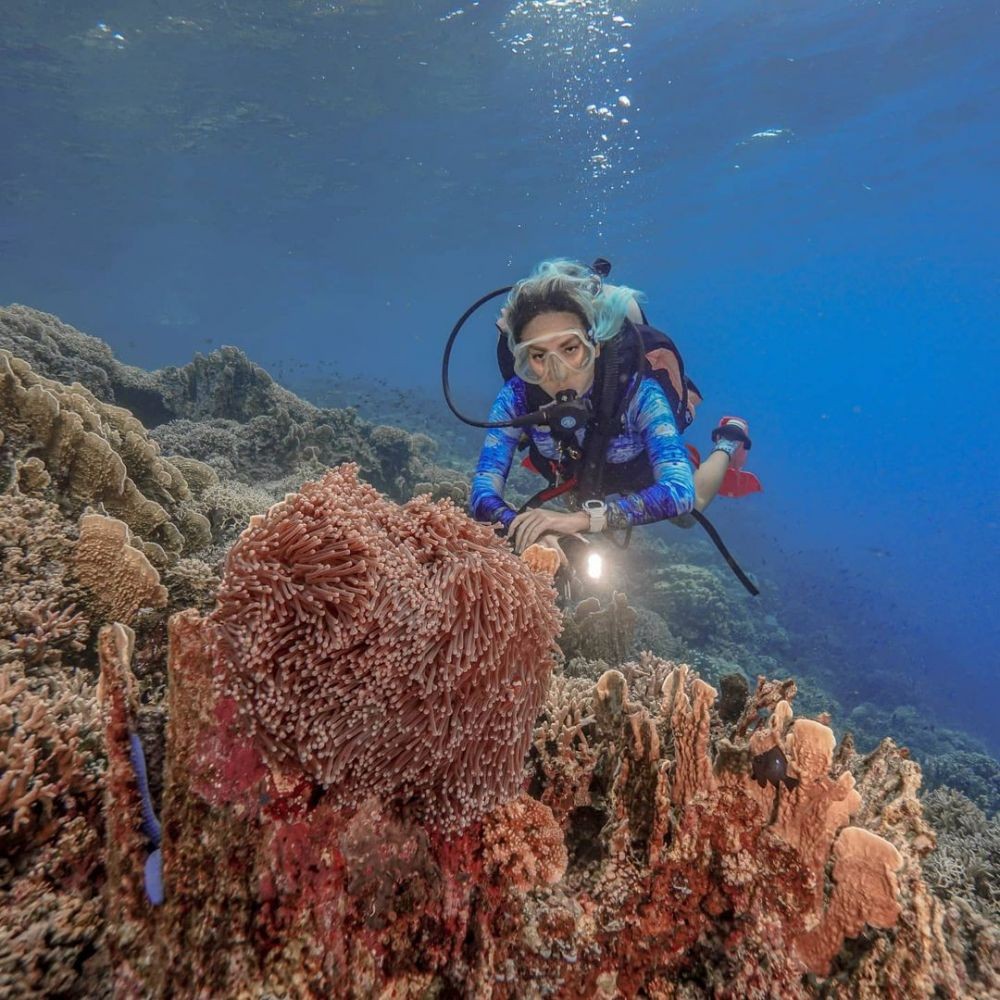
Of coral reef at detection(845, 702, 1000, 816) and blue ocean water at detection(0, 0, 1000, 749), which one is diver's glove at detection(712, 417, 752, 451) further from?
blue ocean water at detection(0, 0, 1000, 749)

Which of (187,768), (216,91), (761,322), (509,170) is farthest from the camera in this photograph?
(761,322)

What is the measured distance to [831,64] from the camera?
21891 millimetres

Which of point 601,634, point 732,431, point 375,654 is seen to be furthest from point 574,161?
point 375,654

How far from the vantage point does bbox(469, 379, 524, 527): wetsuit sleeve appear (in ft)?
14.3

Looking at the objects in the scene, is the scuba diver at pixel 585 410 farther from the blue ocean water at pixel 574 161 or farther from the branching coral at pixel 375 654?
the blue ocean water at pixel 574 161

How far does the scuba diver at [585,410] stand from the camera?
427cm

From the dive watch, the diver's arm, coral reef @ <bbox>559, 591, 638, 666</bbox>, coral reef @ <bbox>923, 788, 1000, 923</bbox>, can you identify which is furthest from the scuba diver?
coral reef @ <bbox>923, 788, 1000, 923</bbox>

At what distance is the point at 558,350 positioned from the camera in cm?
448

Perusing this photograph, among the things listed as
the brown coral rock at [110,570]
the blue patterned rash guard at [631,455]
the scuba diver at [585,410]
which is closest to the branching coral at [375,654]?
the brown coral rock at [110,570]

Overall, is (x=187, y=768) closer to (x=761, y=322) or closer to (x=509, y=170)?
(x=509, y=170)

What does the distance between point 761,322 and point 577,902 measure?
508 ft

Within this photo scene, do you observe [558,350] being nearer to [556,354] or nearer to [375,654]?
[556,354]

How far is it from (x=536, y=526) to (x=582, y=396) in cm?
197

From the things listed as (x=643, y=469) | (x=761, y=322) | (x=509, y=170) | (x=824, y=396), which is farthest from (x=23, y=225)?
(x=824, y=396)
